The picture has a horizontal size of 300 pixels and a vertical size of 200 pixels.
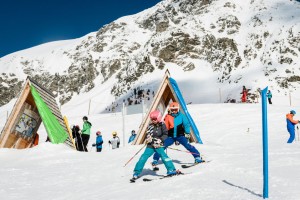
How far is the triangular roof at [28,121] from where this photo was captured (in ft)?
36.4

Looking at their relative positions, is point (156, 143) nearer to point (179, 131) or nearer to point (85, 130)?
point (179, 131)

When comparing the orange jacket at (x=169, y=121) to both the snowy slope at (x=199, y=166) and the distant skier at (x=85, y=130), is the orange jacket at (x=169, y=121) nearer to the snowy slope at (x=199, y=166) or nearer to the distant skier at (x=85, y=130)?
the snowy slope at (x=199, y=166)

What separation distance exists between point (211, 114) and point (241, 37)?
185 ft

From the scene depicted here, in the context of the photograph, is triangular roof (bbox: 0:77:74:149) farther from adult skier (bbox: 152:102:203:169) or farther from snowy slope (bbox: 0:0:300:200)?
adult skier (bbox: 152:102:203:169)

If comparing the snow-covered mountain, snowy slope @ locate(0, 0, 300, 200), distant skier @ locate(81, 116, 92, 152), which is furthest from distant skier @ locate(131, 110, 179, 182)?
the snow-covered mountain

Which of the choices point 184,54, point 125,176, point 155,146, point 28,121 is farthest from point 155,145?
point 184,54

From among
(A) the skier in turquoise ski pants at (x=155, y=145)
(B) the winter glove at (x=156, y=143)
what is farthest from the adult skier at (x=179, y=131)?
(B) the winter glove at (x=156, y=143)

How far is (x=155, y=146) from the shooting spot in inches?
261

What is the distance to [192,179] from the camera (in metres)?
5.95

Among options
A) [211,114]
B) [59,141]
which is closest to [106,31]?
[211,114]

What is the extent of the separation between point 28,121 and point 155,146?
7.02 meters

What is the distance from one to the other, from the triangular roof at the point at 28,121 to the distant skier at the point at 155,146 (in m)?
5.06

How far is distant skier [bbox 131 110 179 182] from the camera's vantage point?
6.54m

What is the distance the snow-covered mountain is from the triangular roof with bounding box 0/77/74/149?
138 feet
